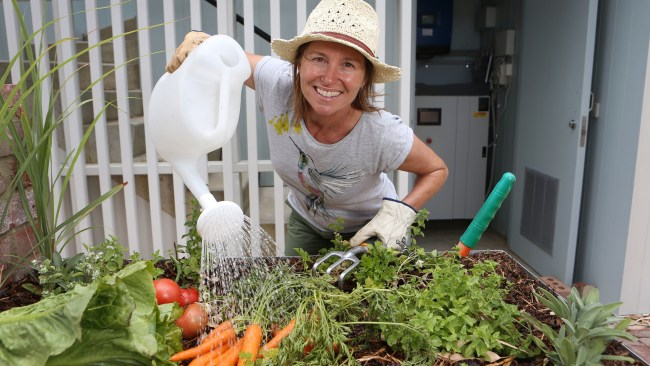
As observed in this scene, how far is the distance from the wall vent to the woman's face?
202 cm

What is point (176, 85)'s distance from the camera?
0.93m

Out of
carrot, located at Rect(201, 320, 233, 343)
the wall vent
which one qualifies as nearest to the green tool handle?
carrot, located at Rect(201, 320, 233, 343)

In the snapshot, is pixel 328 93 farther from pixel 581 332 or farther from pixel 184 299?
pixel 581 332

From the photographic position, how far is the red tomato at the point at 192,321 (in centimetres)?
100

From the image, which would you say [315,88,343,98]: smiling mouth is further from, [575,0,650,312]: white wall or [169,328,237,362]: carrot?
[575,0,650,312]: white wall

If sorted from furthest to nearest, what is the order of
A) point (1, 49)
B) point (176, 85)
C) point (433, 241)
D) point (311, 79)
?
point (433, 241), point (1, 49), point (311, 79), point (176, 85)

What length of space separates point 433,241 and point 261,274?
9.74ft

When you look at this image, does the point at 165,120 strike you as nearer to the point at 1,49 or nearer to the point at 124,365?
the point at 124,365

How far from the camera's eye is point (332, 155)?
1.47m

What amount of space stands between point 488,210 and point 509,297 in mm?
201

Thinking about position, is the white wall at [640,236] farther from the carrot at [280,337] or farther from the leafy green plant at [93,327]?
the leafy green plant at [93,327]

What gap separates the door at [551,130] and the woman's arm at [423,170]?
147cm

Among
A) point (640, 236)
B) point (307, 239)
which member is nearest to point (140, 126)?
point (307, 239)

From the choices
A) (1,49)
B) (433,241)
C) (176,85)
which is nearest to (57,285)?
(176,85)
